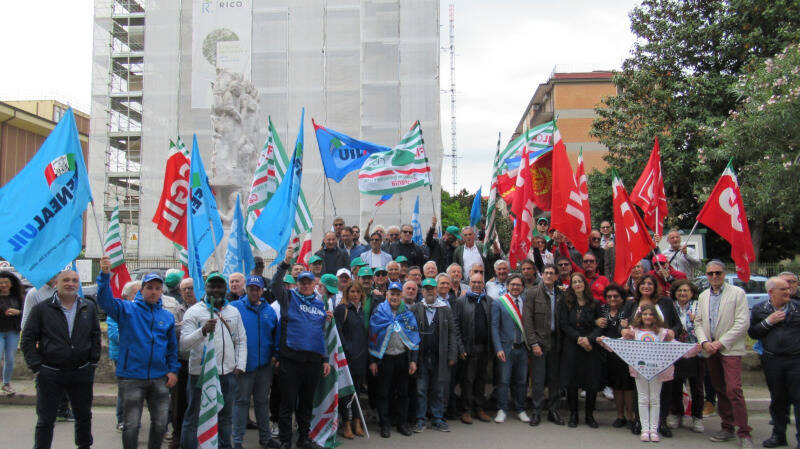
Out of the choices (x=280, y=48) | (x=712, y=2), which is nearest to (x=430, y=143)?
(x=280, y=48)

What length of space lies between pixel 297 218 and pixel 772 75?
11.3 meters

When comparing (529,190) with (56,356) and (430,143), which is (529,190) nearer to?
(56,356)

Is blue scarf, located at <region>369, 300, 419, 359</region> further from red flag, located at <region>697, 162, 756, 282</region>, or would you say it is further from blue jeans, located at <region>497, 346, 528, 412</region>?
red flag, located at <region>697, 162, 756, 282</region>

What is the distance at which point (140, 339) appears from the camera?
5.49 metres

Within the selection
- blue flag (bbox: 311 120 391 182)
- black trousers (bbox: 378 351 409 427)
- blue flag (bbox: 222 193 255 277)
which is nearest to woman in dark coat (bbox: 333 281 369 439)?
black trousers (bbox: 378 351 409 427)

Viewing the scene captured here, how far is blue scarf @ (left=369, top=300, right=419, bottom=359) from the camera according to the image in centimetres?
711

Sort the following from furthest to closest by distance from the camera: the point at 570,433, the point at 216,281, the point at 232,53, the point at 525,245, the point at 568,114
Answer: the point at 568,114, the point at 232,53, the point at 525,245, the point at 570,433, the point at 216,281

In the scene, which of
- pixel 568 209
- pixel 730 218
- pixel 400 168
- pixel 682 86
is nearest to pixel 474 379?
pixel 568 209

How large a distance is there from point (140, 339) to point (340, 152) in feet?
19.9

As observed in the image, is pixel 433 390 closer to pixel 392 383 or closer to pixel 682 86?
pixel 392 383

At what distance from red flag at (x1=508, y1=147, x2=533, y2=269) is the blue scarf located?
2.42 m

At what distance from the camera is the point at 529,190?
921 cm

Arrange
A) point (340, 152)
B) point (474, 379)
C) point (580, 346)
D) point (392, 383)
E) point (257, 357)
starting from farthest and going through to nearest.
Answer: point (340, 152)
point (474, 379)
point (580, 346)
point (392, 383)
point (257, 357)

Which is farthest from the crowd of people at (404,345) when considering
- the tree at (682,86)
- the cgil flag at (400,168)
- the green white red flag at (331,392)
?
the tree at (682,86)
